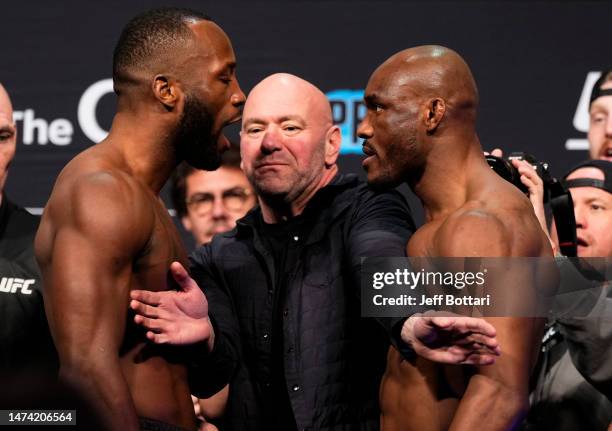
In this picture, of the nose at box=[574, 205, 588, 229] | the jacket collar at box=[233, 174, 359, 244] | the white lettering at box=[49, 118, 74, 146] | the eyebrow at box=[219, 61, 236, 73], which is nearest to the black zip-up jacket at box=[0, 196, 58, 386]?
the jacket collar at box=[233, 174, 359, 244]

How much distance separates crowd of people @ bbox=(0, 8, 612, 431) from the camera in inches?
76.6

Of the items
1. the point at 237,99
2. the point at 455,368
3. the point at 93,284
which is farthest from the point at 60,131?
the point at 455,368

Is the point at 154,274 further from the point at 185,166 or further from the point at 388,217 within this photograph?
the point at 185,166

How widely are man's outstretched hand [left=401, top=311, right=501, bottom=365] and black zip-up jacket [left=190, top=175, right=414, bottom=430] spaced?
312 millimetres

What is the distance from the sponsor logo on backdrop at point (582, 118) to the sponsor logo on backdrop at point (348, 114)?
713mm

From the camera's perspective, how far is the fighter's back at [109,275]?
6.10ft

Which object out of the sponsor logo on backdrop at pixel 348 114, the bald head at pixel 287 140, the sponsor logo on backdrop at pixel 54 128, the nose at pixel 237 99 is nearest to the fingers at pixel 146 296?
the nose at pixel 237 99

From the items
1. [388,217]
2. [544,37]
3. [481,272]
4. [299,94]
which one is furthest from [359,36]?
[481,272]

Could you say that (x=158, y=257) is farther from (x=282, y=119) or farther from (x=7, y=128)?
(x=7, y=128)

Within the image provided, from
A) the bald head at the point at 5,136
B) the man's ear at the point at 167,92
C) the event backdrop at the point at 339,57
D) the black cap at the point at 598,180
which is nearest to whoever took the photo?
the man's ear at the point at 167,92

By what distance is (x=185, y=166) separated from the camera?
11.2ft

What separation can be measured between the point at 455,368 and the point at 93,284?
2.61ft

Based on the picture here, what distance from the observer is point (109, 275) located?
6.24ft

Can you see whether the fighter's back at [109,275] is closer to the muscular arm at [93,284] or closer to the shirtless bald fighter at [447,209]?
the muscular arm at [93,284]
